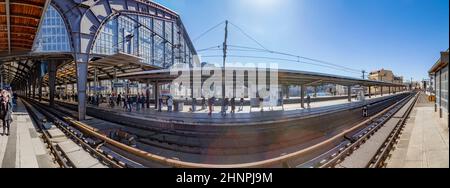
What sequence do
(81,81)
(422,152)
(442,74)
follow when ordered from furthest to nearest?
1. (81,81)
2. (442,74)
3. (422,152)

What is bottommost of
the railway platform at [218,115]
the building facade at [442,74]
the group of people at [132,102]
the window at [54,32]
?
the railway platform at [218,115]

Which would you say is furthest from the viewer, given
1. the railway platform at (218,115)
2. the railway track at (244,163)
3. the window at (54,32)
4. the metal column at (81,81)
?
the window at (54,32)

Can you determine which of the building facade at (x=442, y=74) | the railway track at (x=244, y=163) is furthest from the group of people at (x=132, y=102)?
the building facade at (x=442, y=74)

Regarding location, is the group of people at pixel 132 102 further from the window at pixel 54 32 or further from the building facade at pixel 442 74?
the building facade at pixel 442 74

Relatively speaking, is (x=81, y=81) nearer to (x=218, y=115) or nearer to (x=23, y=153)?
(x=218, y=115)

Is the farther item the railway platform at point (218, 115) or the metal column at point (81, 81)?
the metal column at point (81, 81)

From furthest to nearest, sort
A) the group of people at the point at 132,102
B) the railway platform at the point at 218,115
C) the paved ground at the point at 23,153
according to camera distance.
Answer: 1. the group of people at the point at 132,102
2. the railway platform at the point at 218,115
3. the paved ground at the point at 23,153

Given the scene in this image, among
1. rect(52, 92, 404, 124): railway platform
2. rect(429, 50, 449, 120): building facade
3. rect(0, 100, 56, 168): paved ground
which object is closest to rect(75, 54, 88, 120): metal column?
rect(52, 92, 404, 124): railway platform

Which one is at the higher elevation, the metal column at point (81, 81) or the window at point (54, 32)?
the window at point (54, 32)

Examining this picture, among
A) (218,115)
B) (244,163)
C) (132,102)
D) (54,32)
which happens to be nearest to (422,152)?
(244,163)

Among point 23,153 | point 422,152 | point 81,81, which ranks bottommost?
point 422,152

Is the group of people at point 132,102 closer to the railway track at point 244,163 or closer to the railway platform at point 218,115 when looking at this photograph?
the railway platform at point 218,115
